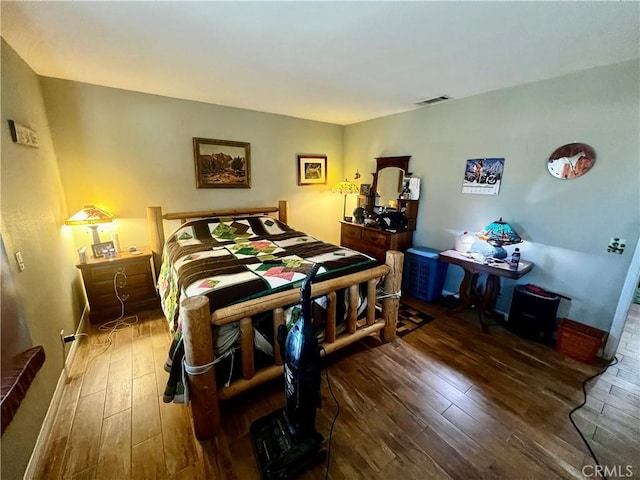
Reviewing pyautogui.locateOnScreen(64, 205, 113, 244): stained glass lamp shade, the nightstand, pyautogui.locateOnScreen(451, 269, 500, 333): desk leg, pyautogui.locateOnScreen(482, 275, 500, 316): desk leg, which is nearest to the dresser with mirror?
pyautogui.locateOnScreen(451, 269, 500, 333): desk leg

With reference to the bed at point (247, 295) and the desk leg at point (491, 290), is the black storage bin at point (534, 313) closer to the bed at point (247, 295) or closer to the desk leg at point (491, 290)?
the desk leg at point (491, 290)

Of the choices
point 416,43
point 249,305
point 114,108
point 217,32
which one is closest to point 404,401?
point 249,305

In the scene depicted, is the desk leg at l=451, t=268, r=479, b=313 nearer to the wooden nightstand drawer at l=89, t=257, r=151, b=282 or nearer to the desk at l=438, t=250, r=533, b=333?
the desk at l=438, t=250, r=533, b=333

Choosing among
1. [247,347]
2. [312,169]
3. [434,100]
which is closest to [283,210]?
[312,169]

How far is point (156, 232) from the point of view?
120 inches

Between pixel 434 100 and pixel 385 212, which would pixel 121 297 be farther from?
pixel 434 100

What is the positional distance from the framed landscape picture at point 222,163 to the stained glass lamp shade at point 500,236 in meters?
3.01

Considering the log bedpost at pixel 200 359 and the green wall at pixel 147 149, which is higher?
the green wall at pixel 147 149

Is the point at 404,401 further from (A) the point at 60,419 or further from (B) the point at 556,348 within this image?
(A) the point at 60,419

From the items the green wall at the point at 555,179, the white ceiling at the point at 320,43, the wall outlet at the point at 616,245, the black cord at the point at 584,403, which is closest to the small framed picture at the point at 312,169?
the white ceiling at the point at 320,43

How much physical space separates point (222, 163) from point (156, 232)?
1.19m

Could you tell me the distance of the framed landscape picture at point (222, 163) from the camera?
10.7ft

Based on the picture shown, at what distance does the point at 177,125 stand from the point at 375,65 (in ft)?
7.79

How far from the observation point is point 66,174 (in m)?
2.60
